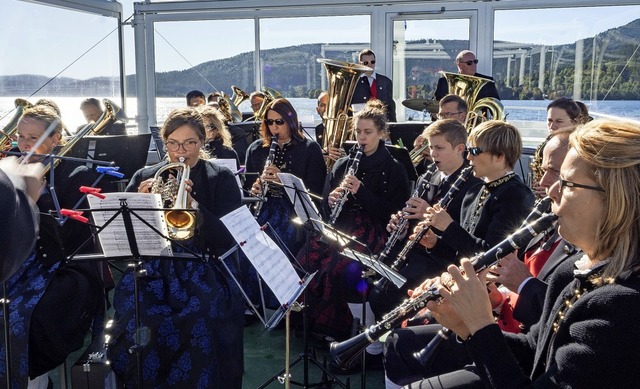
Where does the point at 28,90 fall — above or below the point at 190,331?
above

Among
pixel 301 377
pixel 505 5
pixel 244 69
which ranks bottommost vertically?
pixel 301 377

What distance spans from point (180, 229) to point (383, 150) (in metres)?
1.96

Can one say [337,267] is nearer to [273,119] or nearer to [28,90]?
[273,119]

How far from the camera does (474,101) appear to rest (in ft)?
20.7

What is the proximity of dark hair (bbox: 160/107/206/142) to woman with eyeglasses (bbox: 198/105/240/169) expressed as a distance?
150cm

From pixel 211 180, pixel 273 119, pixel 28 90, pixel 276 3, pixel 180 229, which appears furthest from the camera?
pixel 276 3

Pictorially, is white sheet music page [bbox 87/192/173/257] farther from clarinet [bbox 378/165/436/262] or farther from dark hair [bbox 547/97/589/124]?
dark hair [bbox 547/97/589/124]

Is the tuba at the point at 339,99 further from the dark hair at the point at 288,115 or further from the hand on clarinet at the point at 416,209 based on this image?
the hand on clarinet at the point at 416,209

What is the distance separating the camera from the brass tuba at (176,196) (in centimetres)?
326

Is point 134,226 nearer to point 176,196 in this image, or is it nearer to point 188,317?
point 176,196

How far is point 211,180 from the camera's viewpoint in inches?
145

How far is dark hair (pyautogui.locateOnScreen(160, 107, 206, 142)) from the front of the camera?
3750 millimetres

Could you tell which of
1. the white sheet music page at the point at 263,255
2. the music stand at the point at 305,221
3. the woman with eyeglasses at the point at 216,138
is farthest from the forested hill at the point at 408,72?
the white sheet music page at the point at 263,255

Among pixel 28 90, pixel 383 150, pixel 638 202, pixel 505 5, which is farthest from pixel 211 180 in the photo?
pixel 505 5
